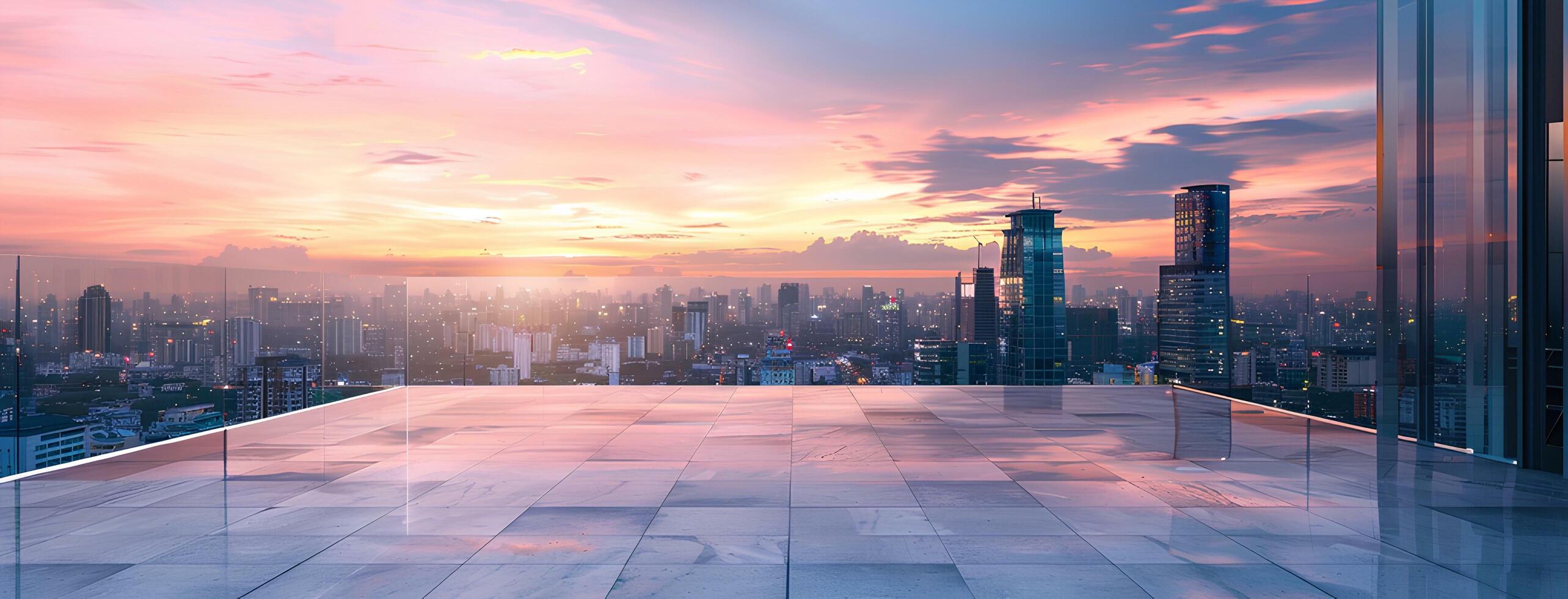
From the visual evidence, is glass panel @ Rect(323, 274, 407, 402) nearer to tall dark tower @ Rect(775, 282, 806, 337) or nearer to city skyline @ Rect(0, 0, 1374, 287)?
city skyline @ Rect(0, 0, 1374, 287)

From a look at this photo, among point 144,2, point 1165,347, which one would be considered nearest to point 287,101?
point 144,2

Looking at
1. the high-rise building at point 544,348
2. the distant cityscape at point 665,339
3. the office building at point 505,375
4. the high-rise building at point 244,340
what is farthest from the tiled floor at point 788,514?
the high-rise building at point 544,348

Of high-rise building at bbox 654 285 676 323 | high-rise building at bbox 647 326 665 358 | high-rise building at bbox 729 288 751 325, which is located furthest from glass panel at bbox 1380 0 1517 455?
high-rise building at bbox 654 285 676 323

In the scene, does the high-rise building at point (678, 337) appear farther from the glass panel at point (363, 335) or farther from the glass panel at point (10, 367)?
the glass panel at point (10, 367)

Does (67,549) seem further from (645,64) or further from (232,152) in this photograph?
(232,152)

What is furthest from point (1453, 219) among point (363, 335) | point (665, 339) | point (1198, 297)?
point (363, 335)

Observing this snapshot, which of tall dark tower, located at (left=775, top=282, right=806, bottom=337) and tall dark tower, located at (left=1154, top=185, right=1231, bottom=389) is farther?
tall dark tower, located at (left=775, top=282, right=806, bottom=337)
